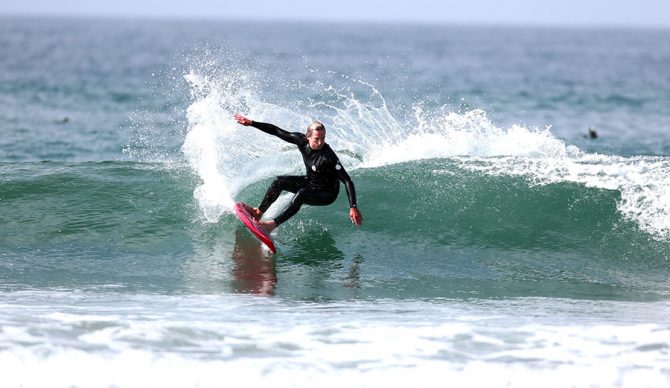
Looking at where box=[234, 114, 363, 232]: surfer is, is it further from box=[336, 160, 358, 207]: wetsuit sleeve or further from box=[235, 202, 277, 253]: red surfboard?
box=[235, 202, 277, 253]: red surfboard

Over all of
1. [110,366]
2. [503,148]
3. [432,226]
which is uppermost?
[503,148]

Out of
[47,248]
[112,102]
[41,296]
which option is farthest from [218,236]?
[112,102]

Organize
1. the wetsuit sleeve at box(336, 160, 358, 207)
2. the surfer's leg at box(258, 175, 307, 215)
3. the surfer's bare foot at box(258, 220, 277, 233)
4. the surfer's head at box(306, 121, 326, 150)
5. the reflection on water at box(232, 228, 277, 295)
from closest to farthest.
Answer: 1. the reflection on water at box(232, 228, 277, 295)
2. the wetsuit sleeve at box(336, 160, 358, 207)
3. the surfer's head at box(306, 121, 326, 150)
4. the surfer's bare foot at box(258, 220, 277, 233)
5. the surfer's leg at box(258, 175, 307, 215)

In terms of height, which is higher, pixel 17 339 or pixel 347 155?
pixel 347 155

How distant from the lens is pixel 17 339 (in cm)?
748

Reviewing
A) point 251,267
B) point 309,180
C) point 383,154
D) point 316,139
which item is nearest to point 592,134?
point 383,154

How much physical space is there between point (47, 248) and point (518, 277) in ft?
17.4

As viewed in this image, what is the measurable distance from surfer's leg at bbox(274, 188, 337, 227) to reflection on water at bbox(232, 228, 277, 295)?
44 centimetres

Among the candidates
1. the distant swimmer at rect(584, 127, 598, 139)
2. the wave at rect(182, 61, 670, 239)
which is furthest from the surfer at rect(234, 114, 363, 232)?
the distant swimmer at rect(584, 127, 598, 139)

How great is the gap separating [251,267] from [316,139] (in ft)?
5.13

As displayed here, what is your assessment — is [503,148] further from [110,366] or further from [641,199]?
[110,366]

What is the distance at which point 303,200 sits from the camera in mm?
10461

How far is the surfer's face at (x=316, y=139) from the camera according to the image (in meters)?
10.2

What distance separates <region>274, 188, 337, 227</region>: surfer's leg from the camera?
34.2 feet
